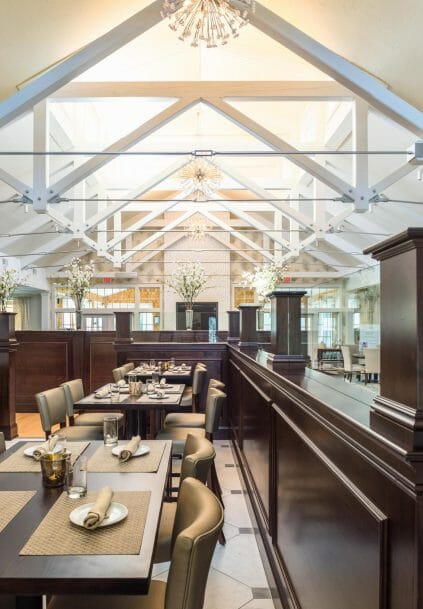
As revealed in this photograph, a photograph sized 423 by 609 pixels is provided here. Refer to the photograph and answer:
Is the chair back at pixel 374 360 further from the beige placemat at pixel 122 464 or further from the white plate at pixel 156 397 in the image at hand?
the white plate at pixel 156 397

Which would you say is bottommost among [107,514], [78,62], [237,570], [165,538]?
[237,570]

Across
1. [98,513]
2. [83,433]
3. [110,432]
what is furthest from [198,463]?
[83,433]

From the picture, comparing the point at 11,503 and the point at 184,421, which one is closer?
the point at 11,503

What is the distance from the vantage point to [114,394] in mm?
4188

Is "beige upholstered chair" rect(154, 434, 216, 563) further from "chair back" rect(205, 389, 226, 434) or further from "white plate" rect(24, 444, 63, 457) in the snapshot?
"chair back" rect(205, 389, 226, 434)

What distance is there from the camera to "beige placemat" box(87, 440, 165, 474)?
204cm

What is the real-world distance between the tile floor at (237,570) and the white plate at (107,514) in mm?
1150

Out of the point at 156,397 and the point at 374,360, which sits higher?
the point at 374,360

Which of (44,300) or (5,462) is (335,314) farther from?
(44,300)

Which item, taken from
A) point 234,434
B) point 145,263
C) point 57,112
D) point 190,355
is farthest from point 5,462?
point 145,263

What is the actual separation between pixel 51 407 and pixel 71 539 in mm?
2272

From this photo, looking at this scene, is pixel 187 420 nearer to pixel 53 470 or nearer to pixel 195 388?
pixel 195 388

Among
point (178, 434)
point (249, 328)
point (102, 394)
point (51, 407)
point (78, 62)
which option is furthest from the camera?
point (78, 62)

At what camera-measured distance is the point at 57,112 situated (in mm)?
8422
